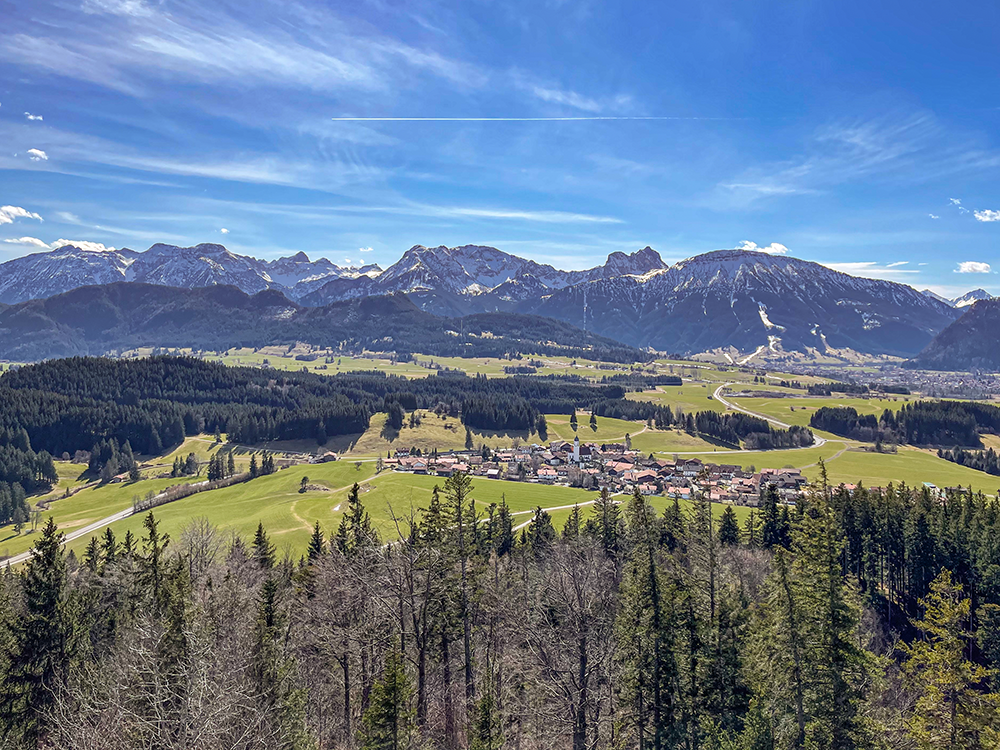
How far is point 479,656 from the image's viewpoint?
4294cm

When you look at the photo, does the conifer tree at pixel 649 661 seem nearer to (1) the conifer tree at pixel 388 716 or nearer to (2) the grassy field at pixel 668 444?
(1) the conifer tree at pixel 388 716

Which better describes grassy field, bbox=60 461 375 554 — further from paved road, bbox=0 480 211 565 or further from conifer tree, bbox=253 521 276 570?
conifer tree, bbox=253 521 276 570

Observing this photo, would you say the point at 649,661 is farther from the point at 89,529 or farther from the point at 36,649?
the point at 89,529

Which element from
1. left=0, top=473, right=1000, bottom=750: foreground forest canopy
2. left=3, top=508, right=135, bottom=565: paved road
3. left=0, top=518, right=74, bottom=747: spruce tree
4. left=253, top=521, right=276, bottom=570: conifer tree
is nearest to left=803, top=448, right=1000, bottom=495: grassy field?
left=0, top=473, right=1000, bottom=750: foreground forest canopy

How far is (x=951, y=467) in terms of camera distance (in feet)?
516

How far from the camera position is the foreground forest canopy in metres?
23.0

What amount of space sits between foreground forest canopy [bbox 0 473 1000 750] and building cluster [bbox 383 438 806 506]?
75175 millimetres

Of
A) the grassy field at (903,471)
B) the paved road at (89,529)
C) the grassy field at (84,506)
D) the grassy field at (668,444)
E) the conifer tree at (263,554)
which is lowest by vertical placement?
the grassy field at (84,506)

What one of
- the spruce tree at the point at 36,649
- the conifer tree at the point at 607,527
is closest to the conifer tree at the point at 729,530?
the conifer tree at the point at 607,527

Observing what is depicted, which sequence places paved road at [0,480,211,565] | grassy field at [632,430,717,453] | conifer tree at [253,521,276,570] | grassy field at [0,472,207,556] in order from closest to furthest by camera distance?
1. conifer tree at [253,521,276,570]
2. paved road at [0,480,211,565]
3. grassy field at [0,472,207,556]
4. grassy field at [632,430,717,453]

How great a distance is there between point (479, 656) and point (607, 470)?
351ft

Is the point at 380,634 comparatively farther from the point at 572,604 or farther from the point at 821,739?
the point at 821,739

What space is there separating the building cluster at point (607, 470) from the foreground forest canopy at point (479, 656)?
75175 mm

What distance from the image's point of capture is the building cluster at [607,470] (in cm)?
12519
